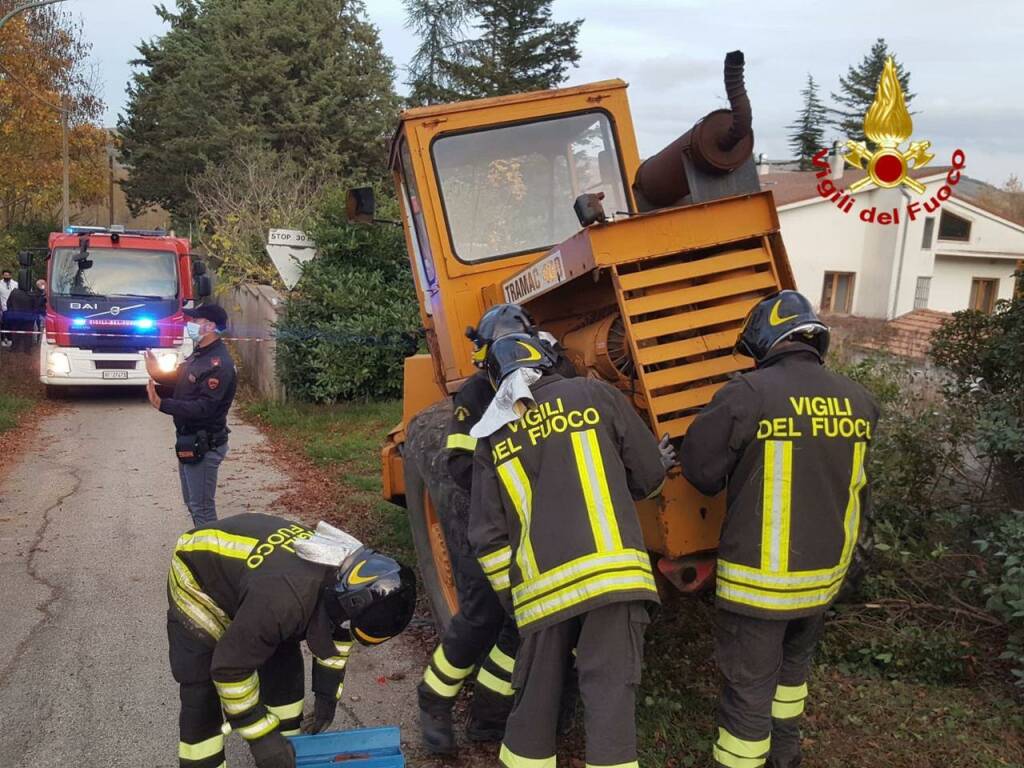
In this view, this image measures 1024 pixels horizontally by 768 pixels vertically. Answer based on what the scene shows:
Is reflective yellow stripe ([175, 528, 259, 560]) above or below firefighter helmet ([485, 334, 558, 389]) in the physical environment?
below

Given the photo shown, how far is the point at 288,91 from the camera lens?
28016 mm

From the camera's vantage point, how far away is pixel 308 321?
1166 cm

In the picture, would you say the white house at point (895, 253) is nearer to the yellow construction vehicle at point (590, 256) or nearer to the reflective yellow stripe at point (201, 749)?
the yellow construction vehicle at point (590, 256)

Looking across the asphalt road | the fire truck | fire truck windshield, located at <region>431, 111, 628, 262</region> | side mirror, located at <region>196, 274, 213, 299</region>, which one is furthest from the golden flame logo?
the fire truck

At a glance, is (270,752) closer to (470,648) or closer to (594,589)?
(470,648)

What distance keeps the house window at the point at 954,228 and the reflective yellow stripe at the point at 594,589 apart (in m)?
32.0

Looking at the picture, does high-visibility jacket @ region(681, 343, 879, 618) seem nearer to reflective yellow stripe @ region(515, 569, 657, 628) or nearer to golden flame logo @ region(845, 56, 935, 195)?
reflective yellow stripe @ region(515, 569, 657, 628)

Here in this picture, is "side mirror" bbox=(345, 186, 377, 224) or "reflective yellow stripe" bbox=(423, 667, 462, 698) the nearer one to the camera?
"reflective yellow stripe" bbox=(423, 667, 462, 698)

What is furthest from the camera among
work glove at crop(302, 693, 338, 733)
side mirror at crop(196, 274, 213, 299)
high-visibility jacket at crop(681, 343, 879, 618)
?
side mirror at crop(196, 274, 213, 299)

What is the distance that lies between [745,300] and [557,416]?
3.34ft

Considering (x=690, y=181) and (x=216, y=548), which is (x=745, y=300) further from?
(x=216, y=548)

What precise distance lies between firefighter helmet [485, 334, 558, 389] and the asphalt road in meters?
1.88

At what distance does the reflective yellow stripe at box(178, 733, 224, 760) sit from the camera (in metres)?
3.24

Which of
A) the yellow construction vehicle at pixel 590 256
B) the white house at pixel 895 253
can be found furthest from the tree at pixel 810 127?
the yellow construction vehicle at pixel 590 256
